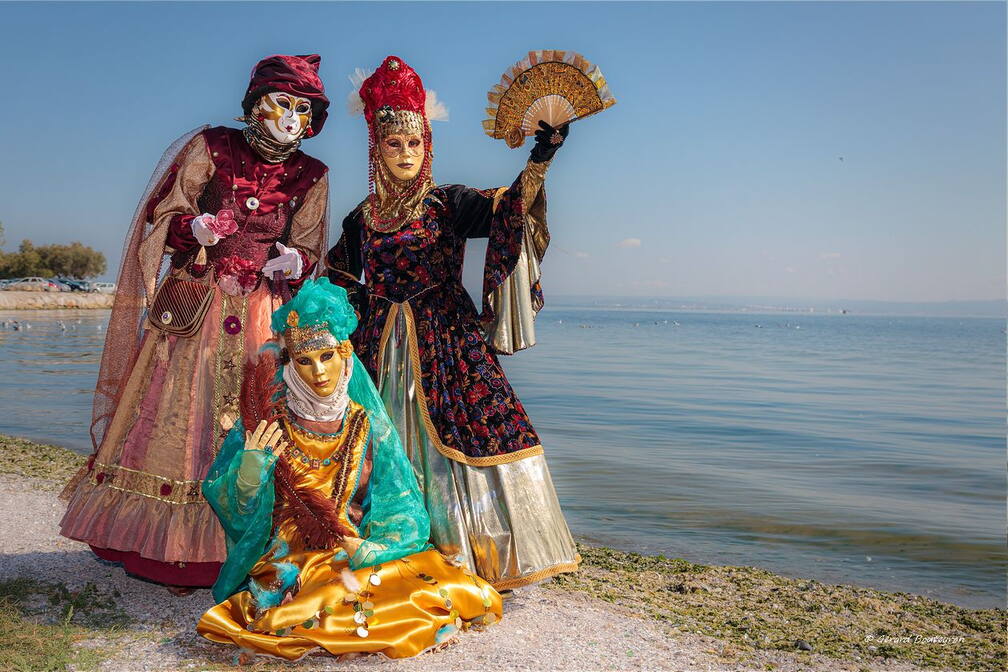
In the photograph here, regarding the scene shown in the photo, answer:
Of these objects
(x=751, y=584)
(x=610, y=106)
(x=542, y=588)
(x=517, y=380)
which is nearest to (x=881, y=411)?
(x=517, y=380)

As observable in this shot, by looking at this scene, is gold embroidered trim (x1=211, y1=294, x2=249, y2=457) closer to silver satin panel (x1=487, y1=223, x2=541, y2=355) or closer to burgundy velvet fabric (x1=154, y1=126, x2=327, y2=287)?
burgundy velvet fabric (x1=154, y1=126, x2=327, y2=287)

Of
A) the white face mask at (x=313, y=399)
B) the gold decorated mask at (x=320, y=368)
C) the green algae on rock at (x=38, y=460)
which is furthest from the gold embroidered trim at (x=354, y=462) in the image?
the green algae on rock at (x=38, y=460)

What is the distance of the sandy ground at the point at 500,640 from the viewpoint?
3.75 metres

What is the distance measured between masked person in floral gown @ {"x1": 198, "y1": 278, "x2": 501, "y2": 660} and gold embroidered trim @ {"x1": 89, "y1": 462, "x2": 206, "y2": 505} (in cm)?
55

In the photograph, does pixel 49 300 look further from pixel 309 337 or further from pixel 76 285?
pixel 309 337

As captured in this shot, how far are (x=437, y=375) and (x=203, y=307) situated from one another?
1301mm

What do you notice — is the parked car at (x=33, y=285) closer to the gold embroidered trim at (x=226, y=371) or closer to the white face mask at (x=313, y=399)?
the gold embroidered trim at (x=226, y=371)

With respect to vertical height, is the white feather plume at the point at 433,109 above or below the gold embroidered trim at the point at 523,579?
above

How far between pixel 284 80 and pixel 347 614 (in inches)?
107

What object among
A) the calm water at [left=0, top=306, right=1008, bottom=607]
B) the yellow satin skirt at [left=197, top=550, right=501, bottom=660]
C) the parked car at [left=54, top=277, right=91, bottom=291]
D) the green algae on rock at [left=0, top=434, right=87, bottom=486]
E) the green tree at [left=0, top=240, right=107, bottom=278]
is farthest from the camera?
the green tree at [left=0, top=240, right=107, bottom=278]

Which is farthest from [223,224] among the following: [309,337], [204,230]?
[309,337]

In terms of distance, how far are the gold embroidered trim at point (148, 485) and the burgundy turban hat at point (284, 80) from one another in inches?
79.1

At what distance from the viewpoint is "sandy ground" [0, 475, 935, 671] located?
12.3ft

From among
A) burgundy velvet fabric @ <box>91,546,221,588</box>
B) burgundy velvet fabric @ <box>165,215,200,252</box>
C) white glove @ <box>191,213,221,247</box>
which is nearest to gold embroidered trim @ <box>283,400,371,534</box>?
burgundy velvet fabric @ <box>91,546,221,588</box>
